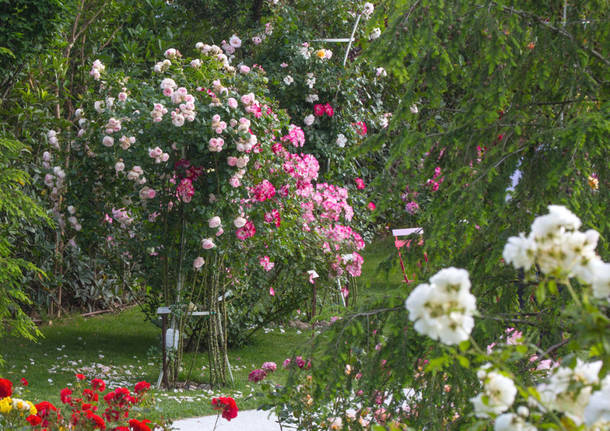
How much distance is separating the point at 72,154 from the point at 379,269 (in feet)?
10.7

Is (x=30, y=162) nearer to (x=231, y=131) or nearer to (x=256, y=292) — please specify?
(x=256, y=292)

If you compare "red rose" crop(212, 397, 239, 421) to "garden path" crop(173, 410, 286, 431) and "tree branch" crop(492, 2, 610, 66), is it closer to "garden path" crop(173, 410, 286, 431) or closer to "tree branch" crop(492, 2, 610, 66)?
"garden path" crop(173, 410, 286, 431)

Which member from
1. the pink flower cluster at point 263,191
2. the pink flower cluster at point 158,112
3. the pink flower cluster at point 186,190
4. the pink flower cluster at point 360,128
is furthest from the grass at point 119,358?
the pink flower cluster at point 360,128

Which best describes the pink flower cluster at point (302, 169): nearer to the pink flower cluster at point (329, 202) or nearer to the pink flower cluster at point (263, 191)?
the pink flower cluster at point (329, 202)

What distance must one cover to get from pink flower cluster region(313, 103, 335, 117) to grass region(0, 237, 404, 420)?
1.89 m

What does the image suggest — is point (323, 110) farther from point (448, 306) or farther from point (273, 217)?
point (448, 306)

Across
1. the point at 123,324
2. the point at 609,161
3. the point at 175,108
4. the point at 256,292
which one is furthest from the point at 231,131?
the point at 123,324

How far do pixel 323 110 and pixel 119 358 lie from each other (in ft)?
9.81

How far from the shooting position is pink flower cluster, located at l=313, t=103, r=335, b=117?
6.75 meters

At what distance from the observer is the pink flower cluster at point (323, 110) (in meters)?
6.75

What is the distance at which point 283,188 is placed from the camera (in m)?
4.81

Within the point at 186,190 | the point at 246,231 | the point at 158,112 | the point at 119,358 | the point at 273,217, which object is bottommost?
the point at 119,358

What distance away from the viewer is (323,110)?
6.80 metres

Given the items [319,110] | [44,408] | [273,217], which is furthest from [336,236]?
[44,408]
